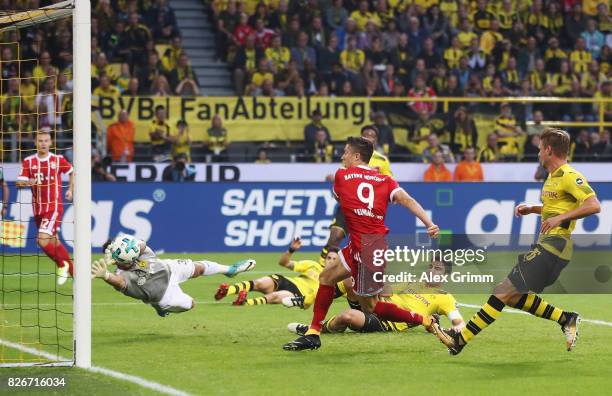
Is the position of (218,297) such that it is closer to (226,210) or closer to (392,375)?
(392,375)

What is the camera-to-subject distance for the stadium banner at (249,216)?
20844 millimetres

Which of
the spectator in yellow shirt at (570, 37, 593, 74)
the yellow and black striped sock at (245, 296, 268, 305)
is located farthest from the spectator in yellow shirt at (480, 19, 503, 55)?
the yellow and black striped sock at (245, 296, 268, 305)

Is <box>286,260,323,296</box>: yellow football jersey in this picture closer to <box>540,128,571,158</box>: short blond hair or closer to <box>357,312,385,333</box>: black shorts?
<box>357,312,385,333</box>: black shorts

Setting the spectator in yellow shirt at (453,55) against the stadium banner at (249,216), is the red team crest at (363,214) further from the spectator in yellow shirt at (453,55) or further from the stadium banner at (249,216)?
the spectator in yellow shirt at (453,55)

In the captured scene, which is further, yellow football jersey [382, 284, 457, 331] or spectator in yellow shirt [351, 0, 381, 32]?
spectator in yellow shirt [351, 0, 381, 32]

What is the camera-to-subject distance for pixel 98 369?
9453 millimetres

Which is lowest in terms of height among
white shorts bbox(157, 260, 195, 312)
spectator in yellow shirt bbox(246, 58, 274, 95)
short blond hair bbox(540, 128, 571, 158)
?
white shorts bbox(157, 260, 195, 312)

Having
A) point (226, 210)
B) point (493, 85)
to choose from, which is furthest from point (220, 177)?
point (493, 85)

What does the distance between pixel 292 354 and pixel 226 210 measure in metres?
10.9

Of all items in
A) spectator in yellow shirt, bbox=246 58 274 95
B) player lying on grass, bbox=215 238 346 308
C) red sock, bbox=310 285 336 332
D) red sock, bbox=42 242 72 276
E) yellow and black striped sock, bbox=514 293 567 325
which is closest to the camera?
yellow and black striped sock, bbox=514 293 567 325

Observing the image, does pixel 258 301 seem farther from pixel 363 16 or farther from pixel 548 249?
pixel 363 16

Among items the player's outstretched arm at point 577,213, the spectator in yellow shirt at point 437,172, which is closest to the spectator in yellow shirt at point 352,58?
the spectator in yellow shirt at point 437,172

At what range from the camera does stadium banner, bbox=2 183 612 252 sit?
68.4 ft

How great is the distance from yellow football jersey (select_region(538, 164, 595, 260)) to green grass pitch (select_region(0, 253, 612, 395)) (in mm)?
1009
